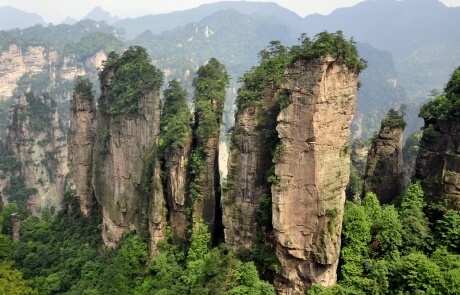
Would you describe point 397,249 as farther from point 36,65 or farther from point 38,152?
point 36,65

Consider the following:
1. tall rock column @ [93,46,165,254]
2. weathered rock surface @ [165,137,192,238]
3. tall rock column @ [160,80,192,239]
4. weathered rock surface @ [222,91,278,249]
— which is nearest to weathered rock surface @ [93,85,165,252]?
tall rock column @ [93,46,165,254]

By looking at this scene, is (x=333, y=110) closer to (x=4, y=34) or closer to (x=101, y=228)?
(x=101, y=228)

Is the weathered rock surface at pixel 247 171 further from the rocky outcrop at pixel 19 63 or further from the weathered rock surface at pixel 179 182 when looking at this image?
the rocky outcrop at pixel 19 63

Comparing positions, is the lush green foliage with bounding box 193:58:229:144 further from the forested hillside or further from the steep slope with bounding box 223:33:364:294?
the steep slope with bounding box 223:33:364:294

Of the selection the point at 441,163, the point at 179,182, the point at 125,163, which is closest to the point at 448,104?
the point at 441,163

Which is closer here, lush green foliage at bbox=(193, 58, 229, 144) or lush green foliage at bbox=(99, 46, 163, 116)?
lush green foliage at bbox=(193, 58, 229, 144)

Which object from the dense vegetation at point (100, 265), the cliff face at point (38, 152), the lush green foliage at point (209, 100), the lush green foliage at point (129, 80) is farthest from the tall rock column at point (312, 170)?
the cliff face at point (38, 152)

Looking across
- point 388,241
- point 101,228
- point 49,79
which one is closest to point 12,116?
point 101,228
